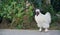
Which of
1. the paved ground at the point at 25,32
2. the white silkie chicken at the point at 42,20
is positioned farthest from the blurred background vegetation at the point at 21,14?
the white silkie chicken at the point at 42,20

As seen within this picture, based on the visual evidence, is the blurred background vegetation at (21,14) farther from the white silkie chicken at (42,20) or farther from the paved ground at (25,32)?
the white silkie chicken at (42,20)

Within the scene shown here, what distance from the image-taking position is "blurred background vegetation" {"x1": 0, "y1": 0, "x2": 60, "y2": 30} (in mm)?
5961

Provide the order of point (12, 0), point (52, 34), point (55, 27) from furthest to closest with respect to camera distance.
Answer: point (12, 0) < point (55, 27) < point (52, 34)

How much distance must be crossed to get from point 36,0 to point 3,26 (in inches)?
43.4

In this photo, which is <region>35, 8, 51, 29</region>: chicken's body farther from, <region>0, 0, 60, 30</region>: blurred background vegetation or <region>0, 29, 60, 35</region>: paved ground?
<region>0, 0, 60, 30</region>: blurred background vegetation

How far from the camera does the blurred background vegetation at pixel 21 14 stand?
235 inches

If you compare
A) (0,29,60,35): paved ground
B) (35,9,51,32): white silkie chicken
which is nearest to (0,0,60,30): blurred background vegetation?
(0,29,60,35): paved ground

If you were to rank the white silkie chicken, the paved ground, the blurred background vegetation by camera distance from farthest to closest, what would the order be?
the blurred background vegetation < the paved ground < the white silkie chicken

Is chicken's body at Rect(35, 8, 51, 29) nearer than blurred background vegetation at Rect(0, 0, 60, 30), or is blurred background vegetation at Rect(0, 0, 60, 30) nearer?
chicken's body at Rect(35, 8, 51, 29)

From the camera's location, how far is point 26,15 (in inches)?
237

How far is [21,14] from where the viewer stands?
599 cm

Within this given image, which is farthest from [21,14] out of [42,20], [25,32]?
[42,20]

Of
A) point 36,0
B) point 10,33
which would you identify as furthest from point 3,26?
point 36,0

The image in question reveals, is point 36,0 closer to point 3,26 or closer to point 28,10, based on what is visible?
point 28,10
